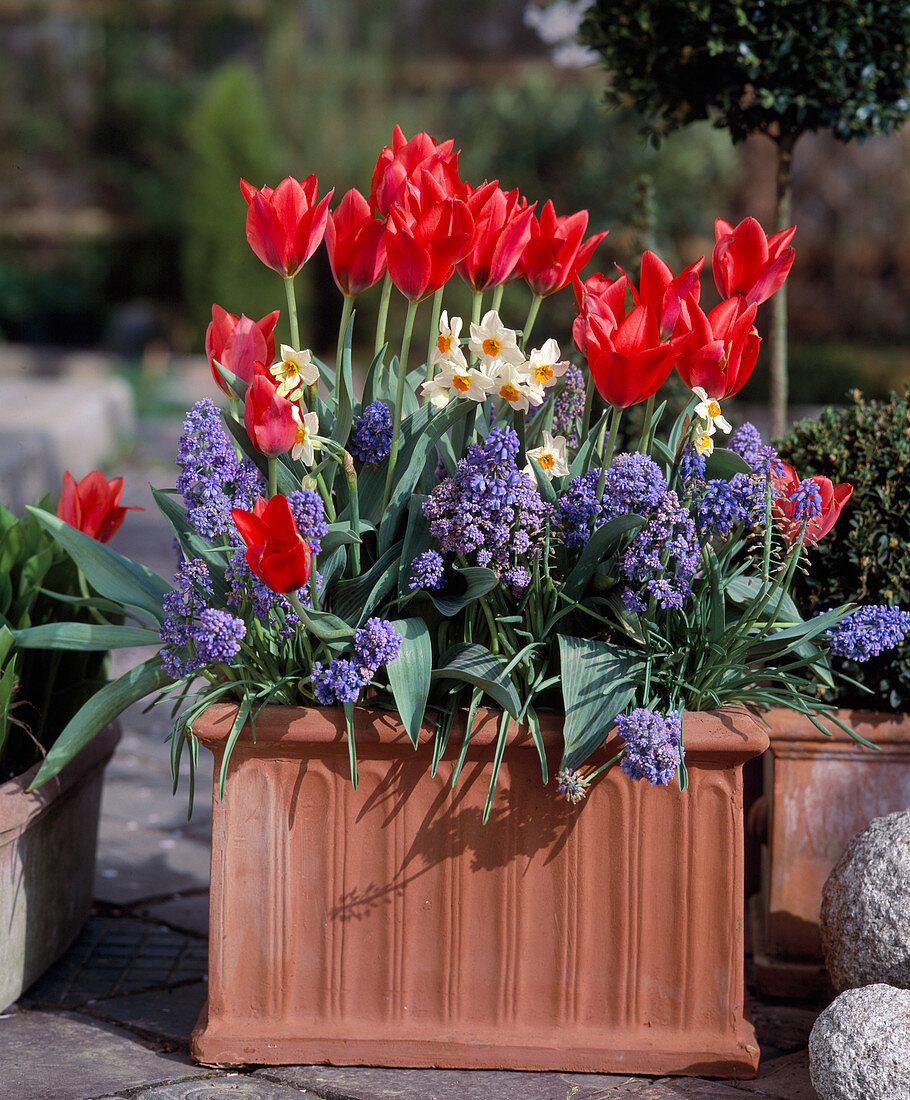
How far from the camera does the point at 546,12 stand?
3.82 m

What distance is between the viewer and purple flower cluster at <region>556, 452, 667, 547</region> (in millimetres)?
1674

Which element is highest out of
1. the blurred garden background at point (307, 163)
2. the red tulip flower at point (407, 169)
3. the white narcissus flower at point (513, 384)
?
the blurred garden background at point (307, 163)

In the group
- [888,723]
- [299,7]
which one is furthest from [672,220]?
[888,723]

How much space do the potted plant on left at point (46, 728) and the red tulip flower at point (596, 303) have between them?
0.85m

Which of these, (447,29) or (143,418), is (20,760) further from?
(447,29)

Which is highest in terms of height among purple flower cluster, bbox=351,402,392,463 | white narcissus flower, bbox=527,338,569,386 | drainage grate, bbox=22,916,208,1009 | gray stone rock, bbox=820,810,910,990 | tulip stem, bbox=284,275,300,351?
tulip stem, bbox=284,275,300,351

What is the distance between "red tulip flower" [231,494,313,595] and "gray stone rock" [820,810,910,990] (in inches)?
38.3

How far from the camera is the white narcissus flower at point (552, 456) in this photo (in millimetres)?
1745

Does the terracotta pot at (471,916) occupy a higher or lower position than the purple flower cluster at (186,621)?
lower

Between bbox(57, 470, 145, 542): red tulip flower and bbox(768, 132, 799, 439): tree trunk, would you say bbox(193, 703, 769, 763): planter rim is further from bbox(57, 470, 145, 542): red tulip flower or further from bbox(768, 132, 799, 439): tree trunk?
bbox(768, 132, 799, 439): tree trunk

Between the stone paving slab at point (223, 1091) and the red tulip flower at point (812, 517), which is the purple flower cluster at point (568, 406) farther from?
the stone paving slab at point (223, 1091)

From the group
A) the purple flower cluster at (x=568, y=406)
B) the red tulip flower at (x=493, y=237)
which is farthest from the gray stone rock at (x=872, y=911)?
the red tulip flower at (x=493, y=237)

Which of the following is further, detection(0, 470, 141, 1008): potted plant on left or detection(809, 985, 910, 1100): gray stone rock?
detection(0, 470, 141, 1008): potted plant on left

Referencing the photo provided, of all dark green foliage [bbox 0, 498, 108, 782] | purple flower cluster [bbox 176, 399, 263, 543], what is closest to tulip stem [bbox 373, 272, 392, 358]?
purple flower cluster [bbox 176, 399, 263, 543]
